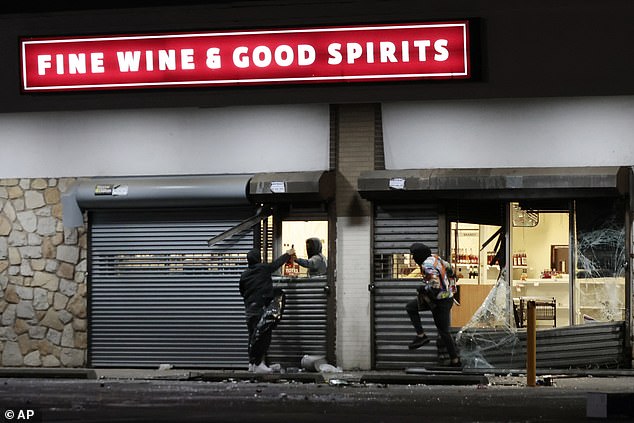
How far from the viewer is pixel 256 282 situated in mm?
18453

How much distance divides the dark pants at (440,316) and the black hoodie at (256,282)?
85.6 inches

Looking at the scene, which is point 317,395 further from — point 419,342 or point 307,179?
point 307,179

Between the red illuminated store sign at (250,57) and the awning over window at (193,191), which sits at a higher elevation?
the red illuminated store sign at (250,57)

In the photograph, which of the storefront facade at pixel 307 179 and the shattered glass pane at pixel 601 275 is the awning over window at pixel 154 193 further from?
the shattered glass pane at pixel 601 275

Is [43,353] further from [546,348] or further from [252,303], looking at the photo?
[546,348]

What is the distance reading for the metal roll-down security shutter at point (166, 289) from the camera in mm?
19703

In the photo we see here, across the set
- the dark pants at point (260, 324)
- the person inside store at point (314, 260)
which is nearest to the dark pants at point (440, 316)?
the person inside store at point (314, 260)

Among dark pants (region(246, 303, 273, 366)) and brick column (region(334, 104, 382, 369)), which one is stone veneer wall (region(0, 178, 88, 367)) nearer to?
dark pants (region(246, 303, 273, 366))

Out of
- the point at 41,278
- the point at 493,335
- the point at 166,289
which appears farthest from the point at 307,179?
the point at 41,278

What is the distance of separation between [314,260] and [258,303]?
4.25 ft

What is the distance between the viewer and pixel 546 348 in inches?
728

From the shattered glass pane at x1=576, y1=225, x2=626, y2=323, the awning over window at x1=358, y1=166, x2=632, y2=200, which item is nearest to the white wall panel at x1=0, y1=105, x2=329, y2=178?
the awning over window at x1=358, y1=166, x2=632, y2=200

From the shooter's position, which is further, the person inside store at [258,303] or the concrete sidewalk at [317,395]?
the person inside store at [258,303]

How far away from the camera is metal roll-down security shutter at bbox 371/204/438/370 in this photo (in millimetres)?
19047
